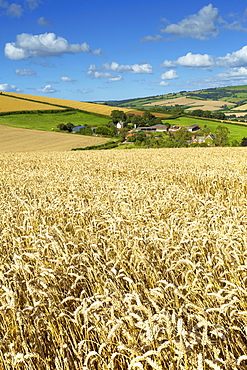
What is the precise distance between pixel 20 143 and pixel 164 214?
52.9m

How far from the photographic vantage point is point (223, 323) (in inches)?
97.8

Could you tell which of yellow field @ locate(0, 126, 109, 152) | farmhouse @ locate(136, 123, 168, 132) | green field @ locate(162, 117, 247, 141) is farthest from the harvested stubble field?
farmhouse @ locate(136, 123, 168, 132)

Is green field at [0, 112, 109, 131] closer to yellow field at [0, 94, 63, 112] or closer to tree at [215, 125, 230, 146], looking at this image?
yellow field at [0, 94, 63, 112]

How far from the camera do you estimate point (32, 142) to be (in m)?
55.4

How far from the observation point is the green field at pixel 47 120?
78925 millimetres

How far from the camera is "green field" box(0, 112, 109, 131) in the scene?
259 ft

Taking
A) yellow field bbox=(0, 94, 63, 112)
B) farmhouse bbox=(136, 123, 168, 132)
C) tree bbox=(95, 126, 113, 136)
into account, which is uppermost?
yellow field bbox=(0, 94, 63, 112)

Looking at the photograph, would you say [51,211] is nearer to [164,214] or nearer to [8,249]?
[8,249]

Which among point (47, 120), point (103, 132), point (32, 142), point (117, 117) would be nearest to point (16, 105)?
point (47, 120)

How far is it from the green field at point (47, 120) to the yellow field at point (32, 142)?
349 inches

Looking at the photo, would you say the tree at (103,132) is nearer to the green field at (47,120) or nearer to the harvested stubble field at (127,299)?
the green field at (47,120)

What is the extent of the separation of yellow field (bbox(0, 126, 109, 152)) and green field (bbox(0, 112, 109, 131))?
349 inches

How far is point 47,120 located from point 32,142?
116 feet

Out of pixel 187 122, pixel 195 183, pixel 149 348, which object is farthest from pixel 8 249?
pixel 187 122
